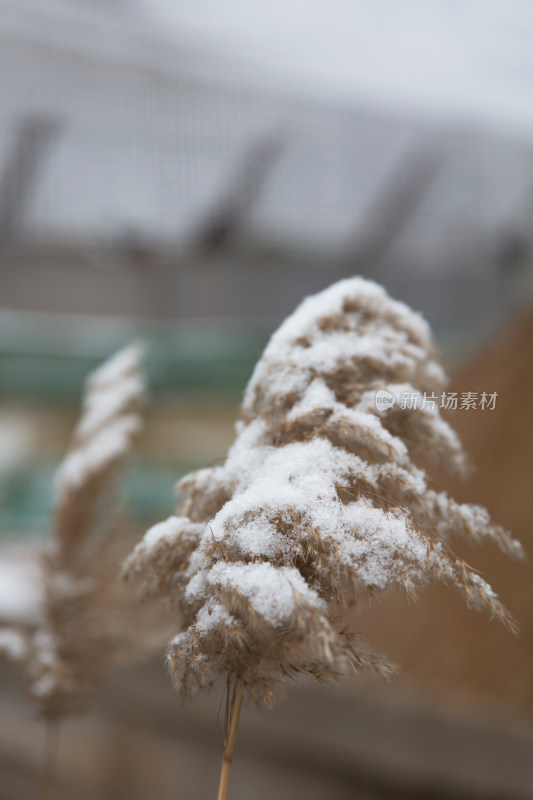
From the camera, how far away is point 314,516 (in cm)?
85

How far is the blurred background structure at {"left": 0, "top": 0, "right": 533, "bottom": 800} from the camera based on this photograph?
367cm

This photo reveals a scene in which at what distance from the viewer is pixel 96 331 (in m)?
7.71

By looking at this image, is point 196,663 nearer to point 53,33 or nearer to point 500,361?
point 500,361

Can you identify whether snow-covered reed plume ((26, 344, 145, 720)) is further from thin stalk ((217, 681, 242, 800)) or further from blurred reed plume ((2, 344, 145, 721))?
thin stalk ((217, 681, 242, 800))

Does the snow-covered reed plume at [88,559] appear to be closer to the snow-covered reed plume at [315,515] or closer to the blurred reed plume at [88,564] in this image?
the blurred reed plume at [88,564]

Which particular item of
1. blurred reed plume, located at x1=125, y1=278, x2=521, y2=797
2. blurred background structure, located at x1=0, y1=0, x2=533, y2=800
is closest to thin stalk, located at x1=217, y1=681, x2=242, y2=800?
blurred reed plume, located at x1=125, y1=278, x2=521, y2=797

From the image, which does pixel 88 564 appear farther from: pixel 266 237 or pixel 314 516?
pixel 266 237

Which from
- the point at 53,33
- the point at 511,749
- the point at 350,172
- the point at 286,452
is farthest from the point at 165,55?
the point at 286,452

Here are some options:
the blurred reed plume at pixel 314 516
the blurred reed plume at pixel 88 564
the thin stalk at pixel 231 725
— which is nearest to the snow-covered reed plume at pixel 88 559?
the blurred reed plume at pixel 88 564

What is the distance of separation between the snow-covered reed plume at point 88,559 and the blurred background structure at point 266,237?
188cm

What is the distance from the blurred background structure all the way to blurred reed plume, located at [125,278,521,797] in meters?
2.38

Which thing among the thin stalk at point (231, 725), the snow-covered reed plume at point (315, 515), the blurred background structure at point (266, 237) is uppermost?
the blurred background structure at point (266, 237)

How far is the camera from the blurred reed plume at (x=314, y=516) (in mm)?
818

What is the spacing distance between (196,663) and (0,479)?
29.1 feet
